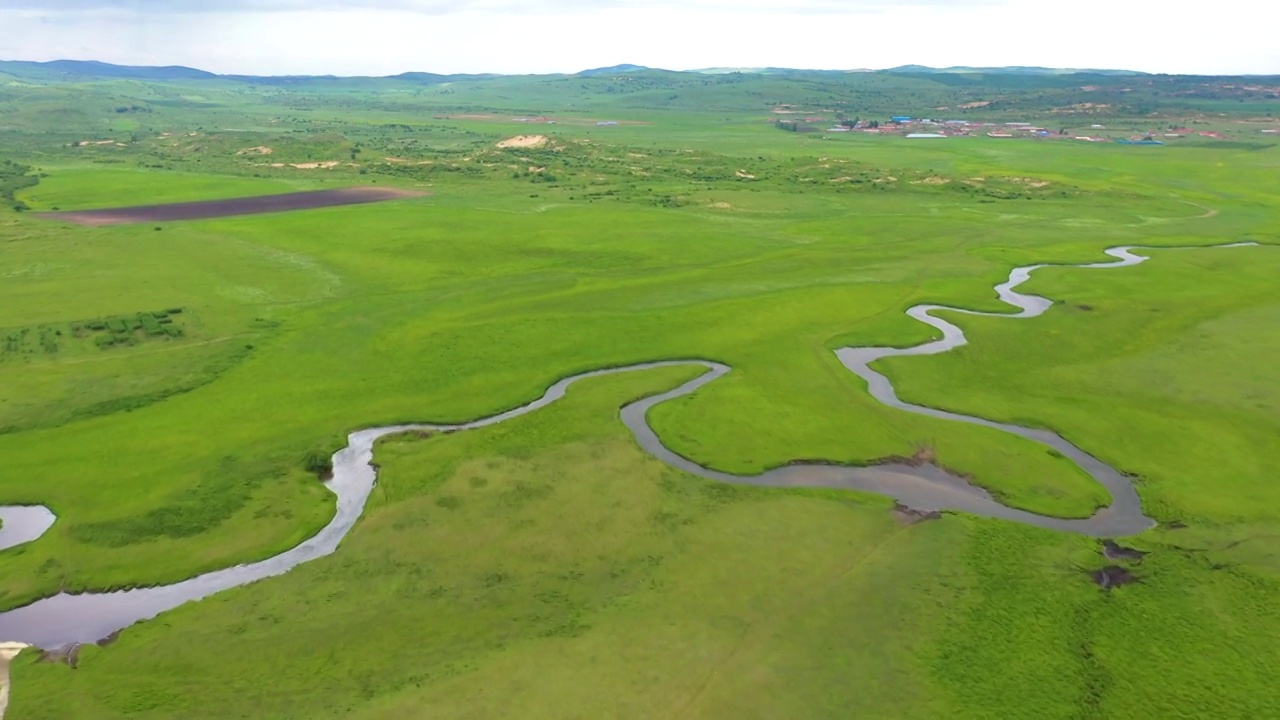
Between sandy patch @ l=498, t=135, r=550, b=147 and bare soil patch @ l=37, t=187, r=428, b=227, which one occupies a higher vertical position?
sandy patch @ l=498, t=135, r=550, b=147

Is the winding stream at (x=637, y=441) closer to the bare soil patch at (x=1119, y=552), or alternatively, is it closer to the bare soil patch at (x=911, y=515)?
the bare soil patch at (x=911, y=515)

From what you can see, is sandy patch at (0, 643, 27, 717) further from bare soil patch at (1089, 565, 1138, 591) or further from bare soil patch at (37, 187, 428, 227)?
bare soil patch at (37, 187, 428, 227)

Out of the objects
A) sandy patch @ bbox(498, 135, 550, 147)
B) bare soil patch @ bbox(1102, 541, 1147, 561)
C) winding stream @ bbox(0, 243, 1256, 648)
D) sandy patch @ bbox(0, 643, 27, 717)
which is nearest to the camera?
Result: sandy patch @ bbox(0, 643, 27, 717)

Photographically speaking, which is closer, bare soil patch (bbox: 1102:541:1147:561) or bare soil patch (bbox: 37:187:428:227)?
bare soil patch (bbox: 1102:541:1147:561)

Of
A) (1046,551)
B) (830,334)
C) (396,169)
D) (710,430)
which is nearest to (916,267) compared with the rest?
(830,334)

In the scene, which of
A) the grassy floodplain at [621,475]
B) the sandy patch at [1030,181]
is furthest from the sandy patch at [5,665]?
the sandy patch at [1030,181]

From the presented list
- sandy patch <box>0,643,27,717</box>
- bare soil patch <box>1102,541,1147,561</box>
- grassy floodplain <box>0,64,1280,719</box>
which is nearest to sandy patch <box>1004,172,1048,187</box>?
grassy floodplain <box>0,64,1280,719</box>

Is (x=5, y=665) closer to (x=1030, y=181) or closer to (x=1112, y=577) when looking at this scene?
(x=1112, y=577)

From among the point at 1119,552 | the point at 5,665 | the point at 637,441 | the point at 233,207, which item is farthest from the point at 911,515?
the point at 233,207
